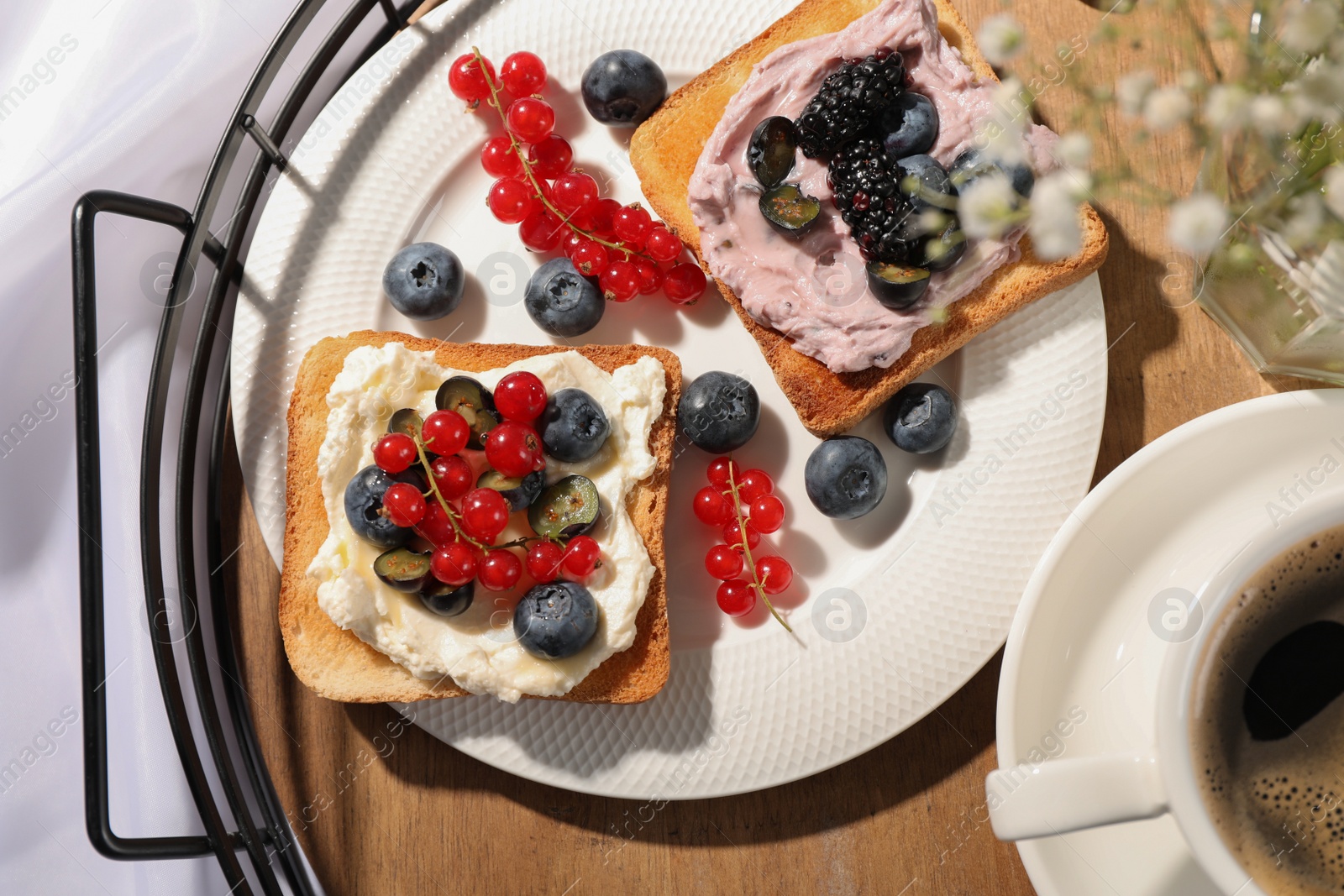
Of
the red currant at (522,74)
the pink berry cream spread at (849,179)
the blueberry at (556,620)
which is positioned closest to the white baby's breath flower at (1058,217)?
the pink berry cream spread at (849,179)

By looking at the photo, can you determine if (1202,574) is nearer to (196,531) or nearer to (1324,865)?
(1324,865)

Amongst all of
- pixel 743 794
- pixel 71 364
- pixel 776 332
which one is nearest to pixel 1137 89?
pixel 776 332

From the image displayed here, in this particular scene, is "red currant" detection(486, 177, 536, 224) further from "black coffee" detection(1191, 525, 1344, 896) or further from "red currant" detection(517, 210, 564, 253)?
"black coffee" detection(1191, 525, 1344, 896)

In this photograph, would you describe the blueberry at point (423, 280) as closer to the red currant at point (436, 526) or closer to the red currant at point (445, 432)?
the red currant at point (445, 432)

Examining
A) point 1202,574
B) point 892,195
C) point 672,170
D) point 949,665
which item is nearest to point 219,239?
point 672,170

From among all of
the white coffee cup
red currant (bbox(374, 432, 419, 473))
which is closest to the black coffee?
the white coffee cup

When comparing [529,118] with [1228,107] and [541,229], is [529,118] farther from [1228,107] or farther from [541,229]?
[1228,107]
